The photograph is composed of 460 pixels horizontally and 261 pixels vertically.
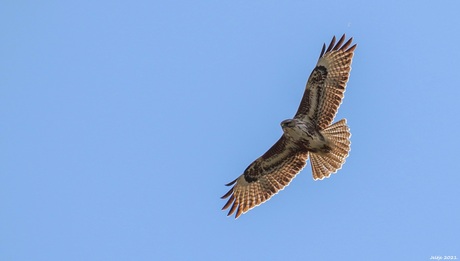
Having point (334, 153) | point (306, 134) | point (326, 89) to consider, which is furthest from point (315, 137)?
point (326, 89)

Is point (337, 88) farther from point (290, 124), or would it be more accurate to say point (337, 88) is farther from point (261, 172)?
point (261, 172)

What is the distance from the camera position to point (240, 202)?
60.3ft

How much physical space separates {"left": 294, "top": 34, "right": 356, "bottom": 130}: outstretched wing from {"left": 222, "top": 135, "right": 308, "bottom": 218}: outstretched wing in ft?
2.79

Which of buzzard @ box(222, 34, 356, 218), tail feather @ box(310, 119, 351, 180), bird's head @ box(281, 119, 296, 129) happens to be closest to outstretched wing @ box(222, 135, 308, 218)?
buzzard @ box(222, 34, 356, 218)

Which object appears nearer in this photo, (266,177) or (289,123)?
(289,123)

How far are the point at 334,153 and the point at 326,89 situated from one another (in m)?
1.29

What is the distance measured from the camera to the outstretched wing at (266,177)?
18.2m

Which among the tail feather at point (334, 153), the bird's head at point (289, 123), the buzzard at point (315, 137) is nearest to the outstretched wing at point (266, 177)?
the buzzard at point (315, 137)

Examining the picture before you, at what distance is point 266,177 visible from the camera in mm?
18453

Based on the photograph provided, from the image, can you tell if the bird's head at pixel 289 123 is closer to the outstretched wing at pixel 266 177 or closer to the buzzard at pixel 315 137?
Result: the buzzard at pixel 315 137

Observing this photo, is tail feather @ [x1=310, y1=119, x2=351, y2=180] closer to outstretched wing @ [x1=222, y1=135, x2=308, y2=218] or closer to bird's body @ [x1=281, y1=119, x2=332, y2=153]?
bird's body @ [x1=281, y1=119, x2=332, y2=153]

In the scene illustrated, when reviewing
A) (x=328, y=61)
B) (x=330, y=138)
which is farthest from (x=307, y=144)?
(x=328, y=61)

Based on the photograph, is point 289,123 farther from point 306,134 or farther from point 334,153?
point 334,153

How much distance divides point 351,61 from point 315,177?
2.43 metres
